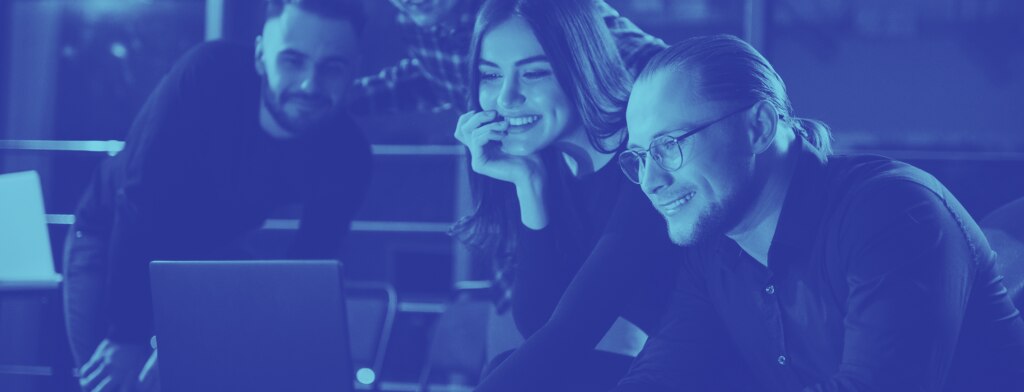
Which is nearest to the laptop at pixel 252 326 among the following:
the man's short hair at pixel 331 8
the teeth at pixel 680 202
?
the teeth at pixel 680 202

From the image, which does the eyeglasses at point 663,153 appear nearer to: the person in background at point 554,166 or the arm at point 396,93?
the person in background at point 554,166

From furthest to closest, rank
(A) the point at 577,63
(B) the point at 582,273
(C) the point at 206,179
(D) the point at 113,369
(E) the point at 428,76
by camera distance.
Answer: (E) the point at 428,76, (C) the point at 206,179, (D) the point at 113,369, (A) the point at 577,63, (B) the point at 582,273

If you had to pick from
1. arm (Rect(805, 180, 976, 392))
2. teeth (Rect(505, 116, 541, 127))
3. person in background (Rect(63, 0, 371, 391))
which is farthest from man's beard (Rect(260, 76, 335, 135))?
arm (Rect(805, 180, 976, 392))

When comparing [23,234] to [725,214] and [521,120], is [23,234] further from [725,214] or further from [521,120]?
[725,214]

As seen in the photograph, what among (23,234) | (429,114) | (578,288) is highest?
(578,288)

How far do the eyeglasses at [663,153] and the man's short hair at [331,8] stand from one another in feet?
4.07

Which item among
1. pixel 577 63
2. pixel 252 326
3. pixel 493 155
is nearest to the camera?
pixel 252 326

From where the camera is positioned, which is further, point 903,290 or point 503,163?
point 503,163

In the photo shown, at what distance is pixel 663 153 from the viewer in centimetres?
177

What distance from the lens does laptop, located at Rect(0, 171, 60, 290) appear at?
2979 mm

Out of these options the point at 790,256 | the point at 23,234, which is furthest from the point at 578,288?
the point at 23,234

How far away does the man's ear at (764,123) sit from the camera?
1726 millimetres

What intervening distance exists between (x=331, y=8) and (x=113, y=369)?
1.05 metres

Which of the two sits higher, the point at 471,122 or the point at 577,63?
the point at 577,63
